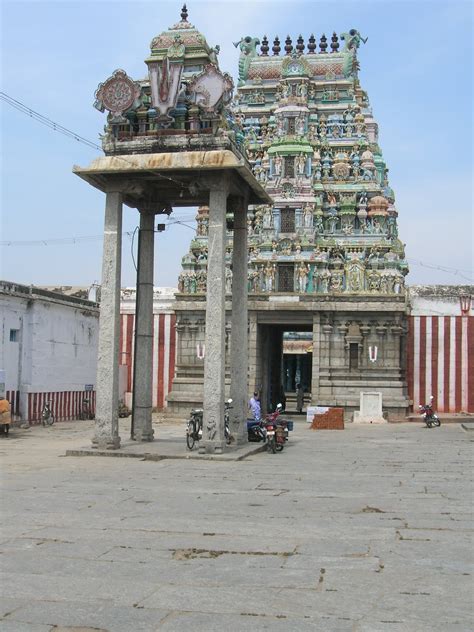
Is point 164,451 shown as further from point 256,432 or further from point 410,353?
point 410,353

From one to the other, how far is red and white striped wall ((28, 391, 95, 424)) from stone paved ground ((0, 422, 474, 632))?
1335cm

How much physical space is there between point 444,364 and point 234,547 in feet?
98.3

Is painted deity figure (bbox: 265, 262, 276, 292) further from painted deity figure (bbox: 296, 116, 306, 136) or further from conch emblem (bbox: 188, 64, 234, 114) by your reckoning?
conch emblem (bbox: 188, 64, 234, 114)

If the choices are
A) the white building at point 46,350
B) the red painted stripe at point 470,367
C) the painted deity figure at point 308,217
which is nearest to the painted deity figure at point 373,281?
the painted deity figure at point 308,217

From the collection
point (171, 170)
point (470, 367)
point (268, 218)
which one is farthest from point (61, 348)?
point (470, 367)

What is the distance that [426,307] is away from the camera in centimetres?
3994

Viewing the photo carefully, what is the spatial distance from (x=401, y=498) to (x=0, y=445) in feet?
43.5

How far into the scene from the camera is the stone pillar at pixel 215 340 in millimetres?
19281

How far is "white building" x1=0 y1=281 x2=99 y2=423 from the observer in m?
29.4

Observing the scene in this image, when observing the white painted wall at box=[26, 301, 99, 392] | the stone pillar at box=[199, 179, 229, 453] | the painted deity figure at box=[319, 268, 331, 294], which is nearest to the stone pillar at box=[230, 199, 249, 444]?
the stone pillar at box=[199, 179, 229, 453]

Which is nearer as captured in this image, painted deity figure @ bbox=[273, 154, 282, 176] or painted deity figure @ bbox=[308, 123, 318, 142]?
painted deity figure @ bbox=[273, 154, 282, 176]

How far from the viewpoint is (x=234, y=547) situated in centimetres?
937

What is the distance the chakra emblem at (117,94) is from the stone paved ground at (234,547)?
9.06 meters

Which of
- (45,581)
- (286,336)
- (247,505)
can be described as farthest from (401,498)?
(286,336)
